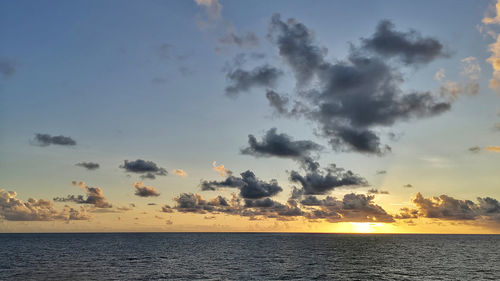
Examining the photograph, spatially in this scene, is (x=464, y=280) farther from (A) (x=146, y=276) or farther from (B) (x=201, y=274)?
(A) (x=146, y=276)

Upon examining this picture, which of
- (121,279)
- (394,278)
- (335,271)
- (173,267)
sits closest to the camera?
(121,279)

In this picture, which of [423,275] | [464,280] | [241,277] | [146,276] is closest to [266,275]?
[241,277]

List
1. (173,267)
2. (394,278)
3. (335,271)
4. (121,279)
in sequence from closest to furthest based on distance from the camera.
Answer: (121,279), (394,278), (335,271), (173,267)

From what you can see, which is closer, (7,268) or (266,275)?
(266,275)

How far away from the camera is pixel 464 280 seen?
236ft

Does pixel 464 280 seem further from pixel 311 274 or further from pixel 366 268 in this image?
pixel 311 274

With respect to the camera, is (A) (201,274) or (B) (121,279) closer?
(B) (121,279)

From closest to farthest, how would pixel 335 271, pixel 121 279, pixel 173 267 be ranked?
pixel 121 279
pixel 335 271
pixel 173 267

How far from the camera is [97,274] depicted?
74062mm

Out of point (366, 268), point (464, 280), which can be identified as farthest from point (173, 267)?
point (464, 280)

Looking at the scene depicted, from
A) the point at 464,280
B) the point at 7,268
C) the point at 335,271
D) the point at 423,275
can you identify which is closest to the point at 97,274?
the point at 7,268

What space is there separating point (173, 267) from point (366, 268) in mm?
48258

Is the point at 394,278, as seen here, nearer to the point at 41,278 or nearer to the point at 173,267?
the point at 173,267

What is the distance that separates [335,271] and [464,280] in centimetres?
2584
